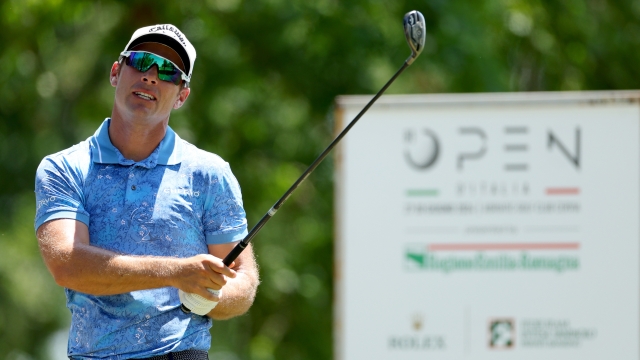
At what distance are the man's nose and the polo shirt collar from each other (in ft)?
0.65

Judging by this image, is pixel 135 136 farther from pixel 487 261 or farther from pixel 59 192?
pixel 487 261

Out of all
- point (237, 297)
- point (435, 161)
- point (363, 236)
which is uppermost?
point (435, 161)

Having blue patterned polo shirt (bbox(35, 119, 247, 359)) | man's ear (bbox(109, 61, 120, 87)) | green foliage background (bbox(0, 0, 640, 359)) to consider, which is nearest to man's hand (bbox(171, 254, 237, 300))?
blue patterned polo shirt (bbox(35, 119, 247, 359))

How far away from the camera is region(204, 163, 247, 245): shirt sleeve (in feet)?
12.7

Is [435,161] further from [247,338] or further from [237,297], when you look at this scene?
[247,338]

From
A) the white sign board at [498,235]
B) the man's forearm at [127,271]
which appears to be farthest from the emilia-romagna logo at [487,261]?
the man's forearm at [127,271]

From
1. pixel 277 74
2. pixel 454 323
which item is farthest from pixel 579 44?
pixel 454 323

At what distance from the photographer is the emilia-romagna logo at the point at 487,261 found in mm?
7906

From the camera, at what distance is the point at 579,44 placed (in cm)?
1353

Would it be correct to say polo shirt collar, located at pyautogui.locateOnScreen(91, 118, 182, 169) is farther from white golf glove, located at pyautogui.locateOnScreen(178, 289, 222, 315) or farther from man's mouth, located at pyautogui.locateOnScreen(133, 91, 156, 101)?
white golf glove, located at pyautogui.locateOnScreen(178, 289, 222, 315)

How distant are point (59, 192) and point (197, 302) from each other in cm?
57

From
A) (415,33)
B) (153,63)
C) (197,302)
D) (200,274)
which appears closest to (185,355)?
(197,302)

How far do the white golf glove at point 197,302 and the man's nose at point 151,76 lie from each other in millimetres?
712

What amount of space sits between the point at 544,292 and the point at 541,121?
3.81 ft
